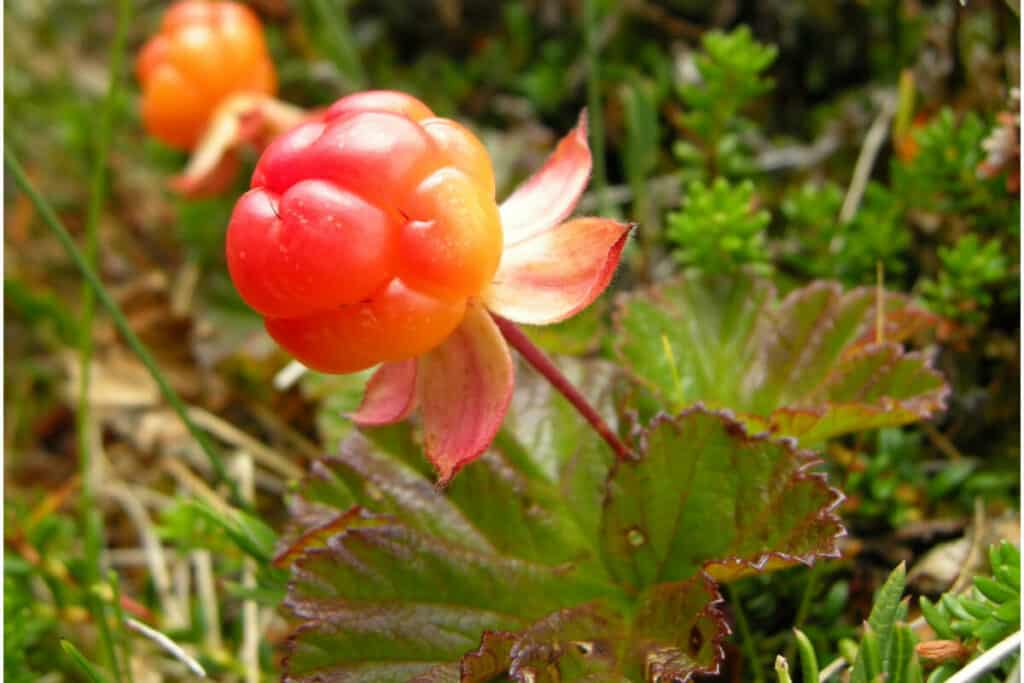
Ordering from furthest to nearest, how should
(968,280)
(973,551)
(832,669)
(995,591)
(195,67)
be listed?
1. (195,67)
2. (968,280)
3. (973,551)
4. (832,669)
5. (995,591)

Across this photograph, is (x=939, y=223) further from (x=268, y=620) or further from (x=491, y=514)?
(x=268, y=620)

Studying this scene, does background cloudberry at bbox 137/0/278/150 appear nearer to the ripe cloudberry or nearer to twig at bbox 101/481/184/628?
twig at bbox 101/481/184/628

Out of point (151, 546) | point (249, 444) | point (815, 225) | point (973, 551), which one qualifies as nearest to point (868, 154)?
point (815, 225)

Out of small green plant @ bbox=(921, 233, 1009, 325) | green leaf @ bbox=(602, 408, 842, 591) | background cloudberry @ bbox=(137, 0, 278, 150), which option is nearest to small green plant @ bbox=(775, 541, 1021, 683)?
green leaf @ bbox=(602, 408, 842, 591)

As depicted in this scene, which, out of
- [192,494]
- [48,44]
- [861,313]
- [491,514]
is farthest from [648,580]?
[48,44]

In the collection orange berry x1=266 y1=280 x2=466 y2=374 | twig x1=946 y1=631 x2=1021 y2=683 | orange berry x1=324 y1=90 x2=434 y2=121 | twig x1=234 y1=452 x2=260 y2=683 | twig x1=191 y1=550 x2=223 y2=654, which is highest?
orange berry x1=324 y1=90 x2=434 y2=121

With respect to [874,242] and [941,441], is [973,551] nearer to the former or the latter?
[941,441]

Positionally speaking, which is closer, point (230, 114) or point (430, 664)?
point (430, 664)
